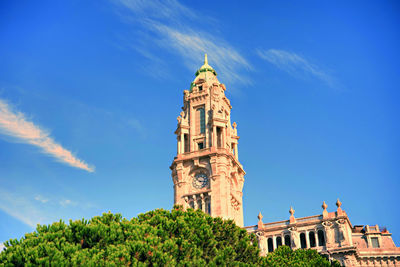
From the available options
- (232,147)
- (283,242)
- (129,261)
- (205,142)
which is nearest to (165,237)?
(129,261)

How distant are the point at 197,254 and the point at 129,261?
880cm

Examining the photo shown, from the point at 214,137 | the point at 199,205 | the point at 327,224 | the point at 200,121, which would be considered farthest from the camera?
the point at 200,121

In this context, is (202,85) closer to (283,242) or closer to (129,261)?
(283,242)

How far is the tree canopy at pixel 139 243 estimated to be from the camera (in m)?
40.7

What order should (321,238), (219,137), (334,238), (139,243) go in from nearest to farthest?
(139,243), (334,238), (321,238), (219,137)

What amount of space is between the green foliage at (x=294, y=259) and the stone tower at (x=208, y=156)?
1857cm

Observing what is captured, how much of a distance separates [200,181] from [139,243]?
43361mm

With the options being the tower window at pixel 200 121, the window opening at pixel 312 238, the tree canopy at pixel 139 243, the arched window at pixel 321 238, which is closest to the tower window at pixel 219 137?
the tower window at pixel 200 121

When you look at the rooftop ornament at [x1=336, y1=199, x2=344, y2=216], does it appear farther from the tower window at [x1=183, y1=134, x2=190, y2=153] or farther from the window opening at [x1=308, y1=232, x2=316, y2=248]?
the tower window at [x1=183, y1=134, x2=190, y2=153]

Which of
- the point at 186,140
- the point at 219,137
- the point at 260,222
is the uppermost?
the point at 186,140

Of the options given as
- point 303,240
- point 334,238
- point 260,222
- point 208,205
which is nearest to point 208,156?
point 208,205

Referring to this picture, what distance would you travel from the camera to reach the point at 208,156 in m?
87.2

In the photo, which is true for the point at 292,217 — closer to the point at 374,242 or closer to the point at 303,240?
the point at 303,240

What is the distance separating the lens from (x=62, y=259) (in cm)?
4016
